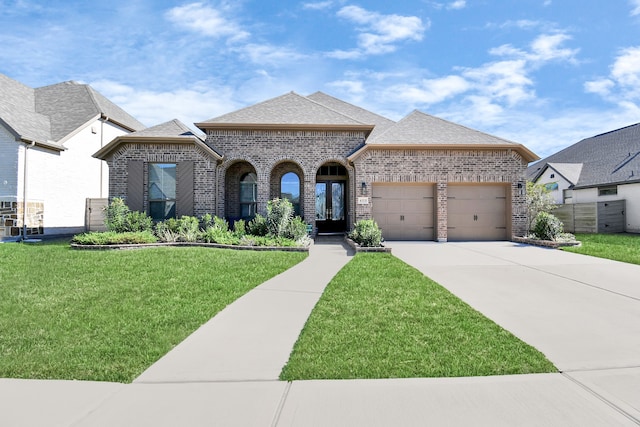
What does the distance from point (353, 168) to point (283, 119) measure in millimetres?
3874

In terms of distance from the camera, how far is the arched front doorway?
16188mm

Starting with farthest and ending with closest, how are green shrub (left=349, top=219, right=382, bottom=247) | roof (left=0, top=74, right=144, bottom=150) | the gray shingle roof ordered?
roof (left=0, top=74, right=144, bottom=150) → the gray shingle roof → green shrub (left=349, top=219, right=382, bottom=247)

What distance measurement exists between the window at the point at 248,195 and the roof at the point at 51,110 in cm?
946

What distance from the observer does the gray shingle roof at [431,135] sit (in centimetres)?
1395

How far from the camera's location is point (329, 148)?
1474 cm

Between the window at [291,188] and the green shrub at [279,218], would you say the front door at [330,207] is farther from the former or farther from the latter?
the green shrub at [279,218]

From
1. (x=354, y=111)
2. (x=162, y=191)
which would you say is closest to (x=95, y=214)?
(x=162, y=191)

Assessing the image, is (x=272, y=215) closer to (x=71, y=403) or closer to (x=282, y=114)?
(x=282, y=114)

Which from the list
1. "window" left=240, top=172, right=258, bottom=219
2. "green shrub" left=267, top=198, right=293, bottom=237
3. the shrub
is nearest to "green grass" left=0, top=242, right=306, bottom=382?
"green shrub" left=267, top=198, right=293, bottom=237

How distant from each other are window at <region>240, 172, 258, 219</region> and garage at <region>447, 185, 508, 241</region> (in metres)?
8.99

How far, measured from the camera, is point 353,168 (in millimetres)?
14562

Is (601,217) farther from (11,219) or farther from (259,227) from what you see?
(11,219)

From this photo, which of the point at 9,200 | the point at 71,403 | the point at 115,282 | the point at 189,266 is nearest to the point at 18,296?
the point at 115,282

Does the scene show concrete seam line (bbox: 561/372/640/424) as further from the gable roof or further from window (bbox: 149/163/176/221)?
window (bbox: 149/163/176/221)
